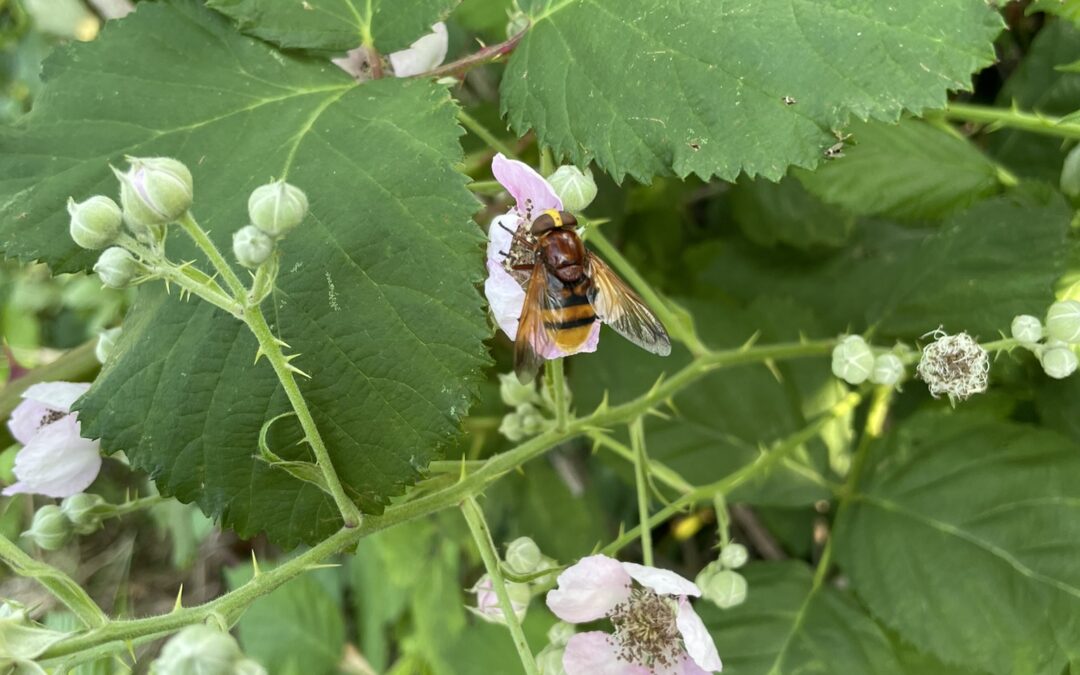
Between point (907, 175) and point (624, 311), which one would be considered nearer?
point (624, 311)

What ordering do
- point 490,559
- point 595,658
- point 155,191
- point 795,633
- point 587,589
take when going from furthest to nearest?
point 795,633
point 595,658
point 587,589
point 490,559
point 155,191

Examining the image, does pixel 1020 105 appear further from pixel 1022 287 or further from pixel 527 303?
pixel 527 303

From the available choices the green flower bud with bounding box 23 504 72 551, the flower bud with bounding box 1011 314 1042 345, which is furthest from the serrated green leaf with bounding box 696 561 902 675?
the green flower bud with bounding box 23 504 72 551

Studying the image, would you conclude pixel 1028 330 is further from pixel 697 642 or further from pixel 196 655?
pixel 196 655

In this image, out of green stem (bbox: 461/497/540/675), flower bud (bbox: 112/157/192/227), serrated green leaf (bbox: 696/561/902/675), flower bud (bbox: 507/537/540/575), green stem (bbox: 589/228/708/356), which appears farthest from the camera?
serrated green leaf (bbox: 696/561/902/675)

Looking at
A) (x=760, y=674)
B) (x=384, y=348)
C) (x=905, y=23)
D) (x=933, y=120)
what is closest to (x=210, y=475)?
(x=384, y=348)

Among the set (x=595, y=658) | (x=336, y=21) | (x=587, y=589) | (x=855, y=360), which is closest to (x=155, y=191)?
(x=336, y=21)

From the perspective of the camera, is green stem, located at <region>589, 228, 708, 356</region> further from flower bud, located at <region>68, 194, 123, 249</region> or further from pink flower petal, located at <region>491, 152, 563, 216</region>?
flower bud, located at <region>68, 194, 123, 249</region>
